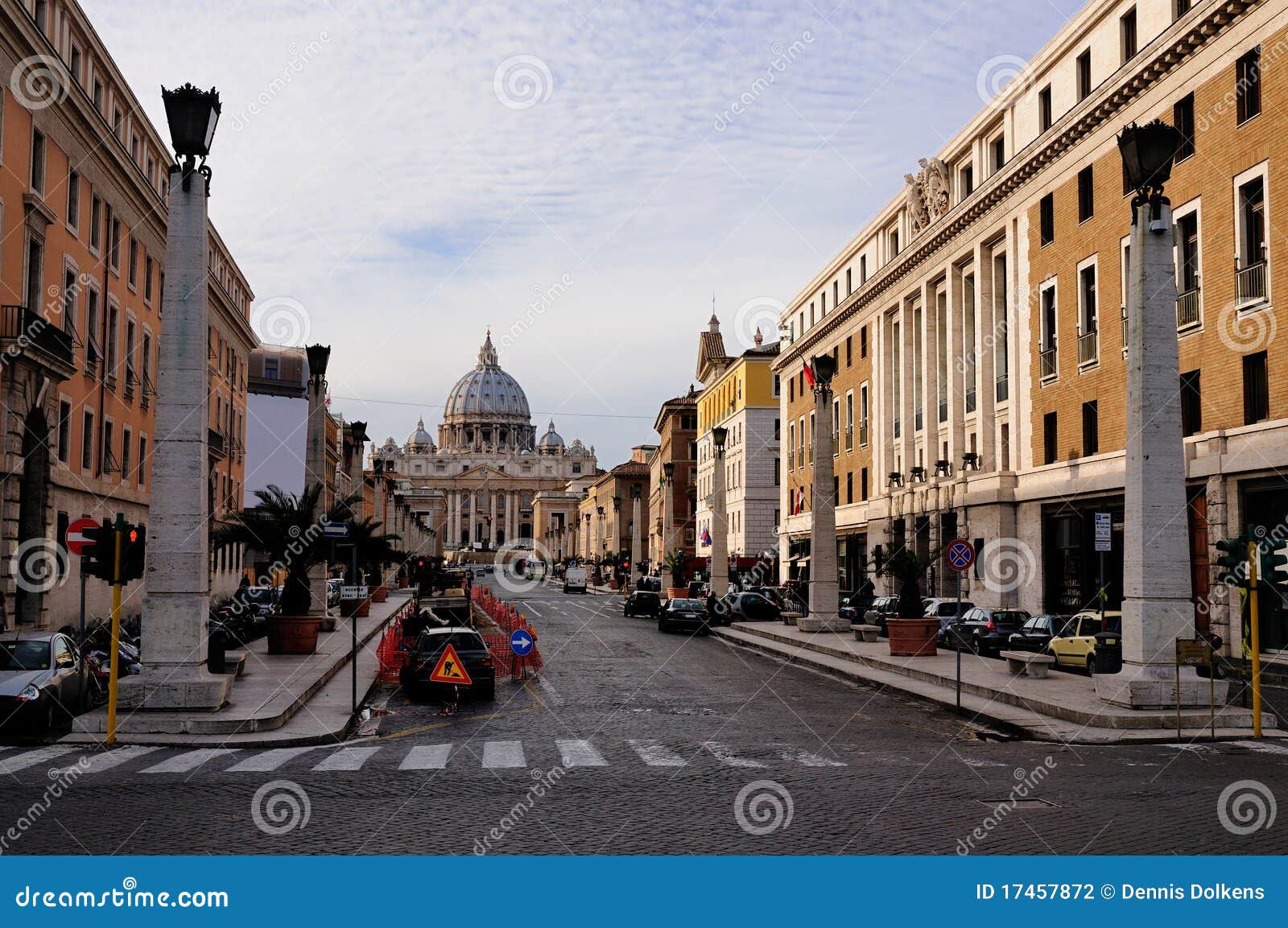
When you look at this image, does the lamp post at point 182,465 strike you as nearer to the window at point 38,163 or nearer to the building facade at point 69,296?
the building facade at point 69,296

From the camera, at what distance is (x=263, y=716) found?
55.4 ft

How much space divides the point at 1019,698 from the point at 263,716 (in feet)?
37.1

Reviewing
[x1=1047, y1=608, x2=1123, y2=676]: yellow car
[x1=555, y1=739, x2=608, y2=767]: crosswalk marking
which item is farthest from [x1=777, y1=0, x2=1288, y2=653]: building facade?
[x1=555, y1=739, x2=608, y2=767]: crosswalk marking

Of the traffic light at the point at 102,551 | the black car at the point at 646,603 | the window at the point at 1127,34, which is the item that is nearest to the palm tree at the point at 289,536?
the traffic light at the point at 102,551

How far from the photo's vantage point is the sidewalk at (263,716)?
15930 mm

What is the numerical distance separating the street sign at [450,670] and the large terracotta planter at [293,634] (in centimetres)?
937

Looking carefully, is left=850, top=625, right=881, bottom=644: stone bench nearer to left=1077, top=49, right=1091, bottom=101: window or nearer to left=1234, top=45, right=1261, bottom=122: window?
left=1234, top=45, right=1261, bottom=122: window

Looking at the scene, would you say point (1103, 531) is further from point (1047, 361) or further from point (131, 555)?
point (131, 555)

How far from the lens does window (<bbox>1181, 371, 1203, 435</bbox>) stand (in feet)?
102

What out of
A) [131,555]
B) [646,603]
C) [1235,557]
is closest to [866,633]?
[1235,557]

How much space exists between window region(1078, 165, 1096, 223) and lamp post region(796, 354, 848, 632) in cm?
912

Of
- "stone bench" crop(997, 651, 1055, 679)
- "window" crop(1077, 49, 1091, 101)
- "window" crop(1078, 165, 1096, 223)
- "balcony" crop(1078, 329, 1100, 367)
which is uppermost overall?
"window" crop(1077, 49, 1091, 101)

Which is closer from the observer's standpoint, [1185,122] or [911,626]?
[911,626]

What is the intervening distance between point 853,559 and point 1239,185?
35.0 m
